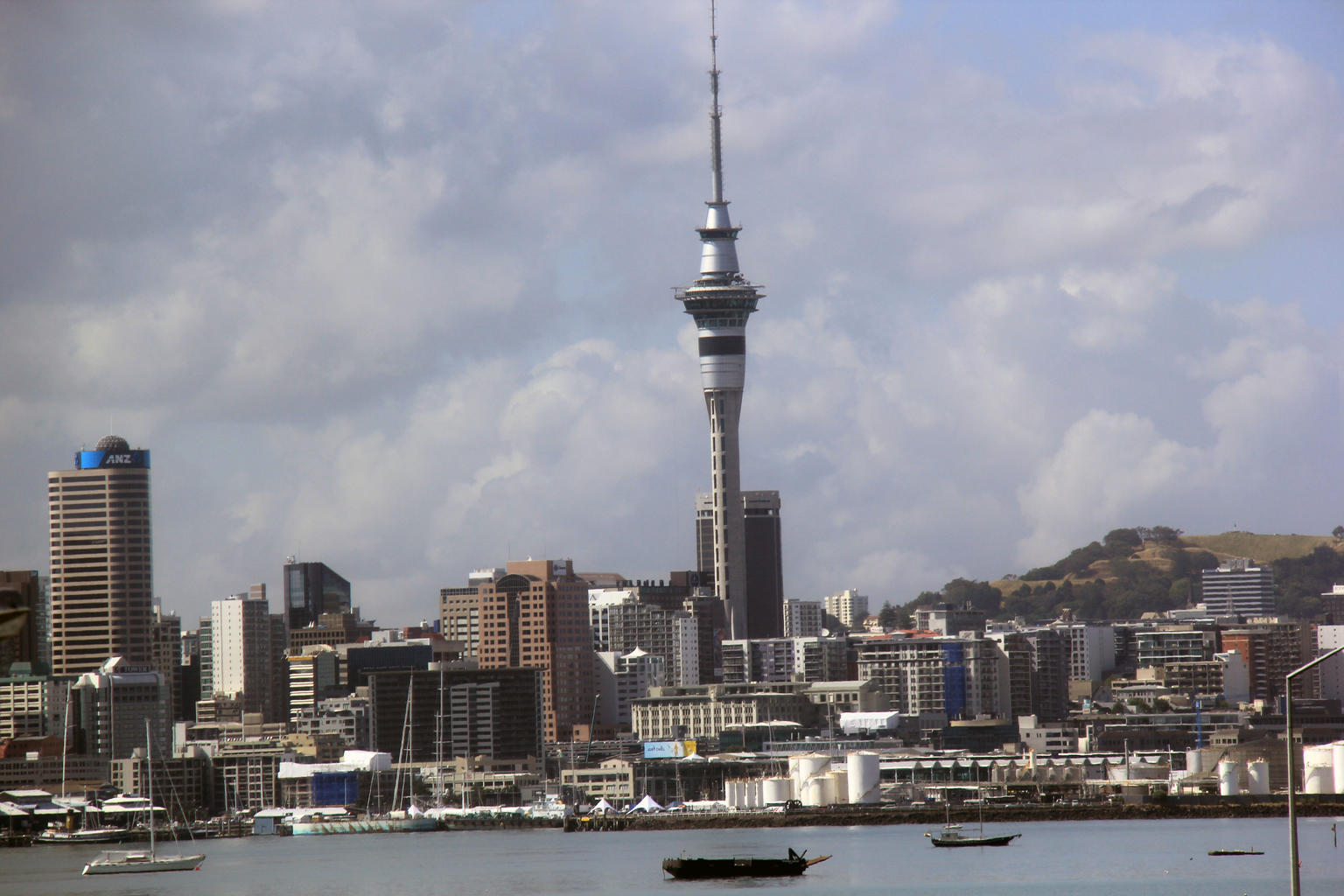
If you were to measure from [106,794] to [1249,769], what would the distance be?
85.7 meters

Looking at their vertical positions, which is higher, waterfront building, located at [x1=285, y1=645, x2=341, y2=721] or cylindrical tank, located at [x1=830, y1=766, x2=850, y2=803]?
waterfront building, located at [x1=285, y1=645, x2=341, y2=721]

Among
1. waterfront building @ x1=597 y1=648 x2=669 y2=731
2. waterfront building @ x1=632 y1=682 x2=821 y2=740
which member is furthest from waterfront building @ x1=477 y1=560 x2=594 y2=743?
waterfront building @ x1=632 y1=682 x2=821 y2=740

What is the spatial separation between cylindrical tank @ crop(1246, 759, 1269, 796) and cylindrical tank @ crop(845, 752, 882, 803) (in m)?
23.2

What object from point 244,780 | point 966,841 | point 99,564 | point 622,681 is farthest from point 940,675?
point 966,841

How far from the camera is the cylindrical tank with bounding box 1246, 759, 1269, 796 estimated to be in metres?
118

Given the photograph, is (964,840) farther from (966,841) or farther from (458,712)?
(458,712)

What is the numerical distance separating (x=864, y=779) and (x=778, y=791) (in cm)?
566

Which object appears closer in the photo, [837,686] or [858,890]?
[858,890]

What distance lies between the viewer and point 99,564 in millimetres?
189375

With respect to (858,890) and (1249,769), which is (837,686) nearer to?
(1249,769)

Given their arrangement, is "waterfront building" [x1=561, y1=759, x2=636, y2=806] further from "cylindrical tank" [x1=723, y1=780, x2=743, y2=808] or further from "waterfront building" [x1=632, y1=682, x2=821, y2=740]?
"waterfront building" [x1=632, y1=682, x2=821, y2=740]

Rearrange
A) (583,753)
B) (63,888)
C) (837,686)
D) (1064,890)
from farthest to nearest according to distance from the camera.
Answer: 1. (837,686)
2. (583,753)
3. (63,888)
4. (1064,890)

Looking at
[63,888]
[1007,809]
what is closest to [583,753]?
[1007,809]

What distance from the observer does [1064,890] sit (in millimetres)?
63188
